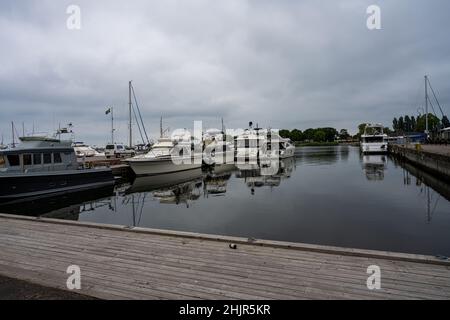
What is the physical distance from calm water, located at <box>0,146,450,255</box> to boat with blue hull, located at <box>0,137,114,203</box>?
1.54 metres

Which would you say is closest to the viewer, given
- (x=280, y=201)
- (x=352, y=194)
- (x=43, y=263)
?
(x=43, y=263)

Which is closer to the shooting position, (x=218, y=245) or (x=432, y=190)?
(x=218, y=245)

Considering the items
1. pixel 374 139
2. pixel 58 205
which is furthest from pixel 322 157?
pixel 58 205

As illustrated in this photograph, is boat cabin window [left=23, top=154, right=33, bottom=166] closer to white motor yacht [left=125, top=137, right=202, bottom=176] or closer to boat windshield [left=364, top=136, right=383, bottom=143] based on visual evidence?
white motor yacht [left=125, top=137, right=202, bottom=176]

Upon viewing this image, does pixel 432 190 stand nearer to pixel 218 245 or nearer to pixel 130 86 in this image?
pixel 218 245

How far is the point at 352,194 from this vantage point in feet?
59.2

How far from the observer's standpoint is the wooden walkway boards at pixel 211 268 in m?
3.99

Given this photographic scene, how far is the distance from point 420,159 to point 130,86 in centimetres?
3528

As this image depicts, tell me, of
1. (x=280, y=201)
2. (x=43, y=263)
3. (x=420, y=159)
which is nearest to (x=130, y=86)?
(x=280, y=201)

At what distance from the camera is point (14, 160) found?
19.6 meters

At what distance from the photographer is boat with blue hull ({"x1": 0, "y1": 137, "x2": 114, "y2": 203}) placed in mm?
18688

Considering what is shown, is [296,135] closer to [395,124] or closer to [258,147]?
[395,124]

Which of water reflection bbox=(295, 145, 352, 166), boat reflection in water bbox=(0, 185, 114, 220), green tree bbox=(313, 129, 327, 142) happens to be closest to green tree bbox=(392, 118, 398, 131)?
green tree bbox=(313, 129, 327, 142)

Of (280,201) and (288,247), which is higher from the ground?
(288,247)
